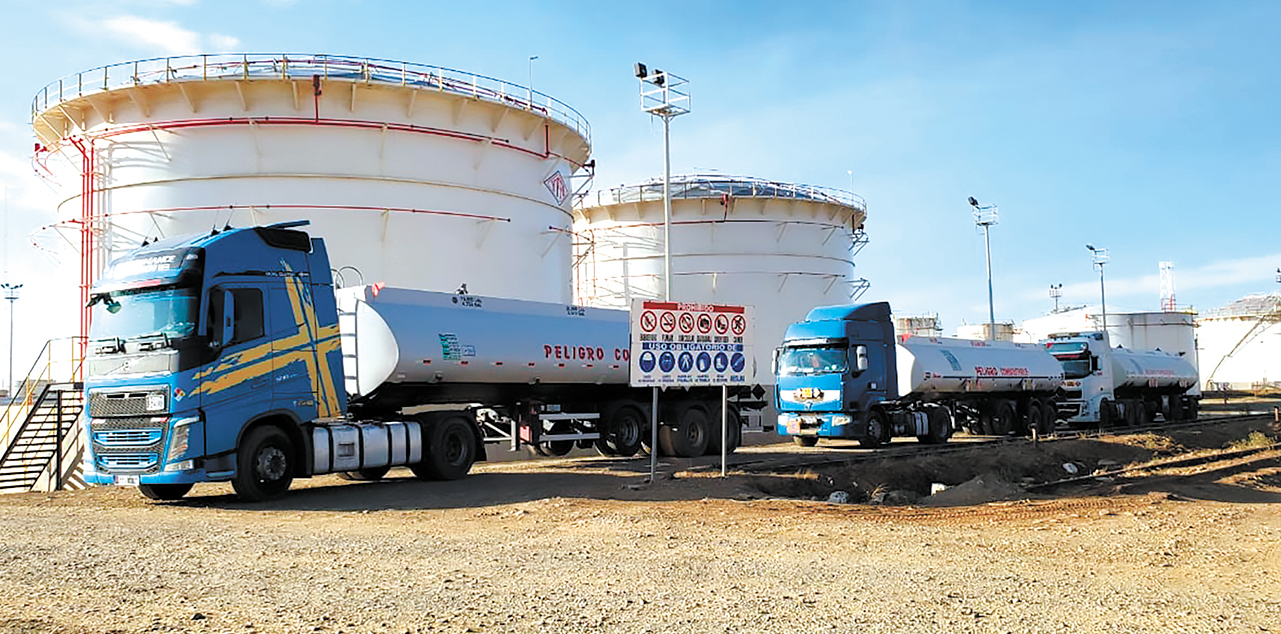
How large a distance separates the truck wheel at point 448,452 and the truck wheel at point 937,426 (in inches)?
552

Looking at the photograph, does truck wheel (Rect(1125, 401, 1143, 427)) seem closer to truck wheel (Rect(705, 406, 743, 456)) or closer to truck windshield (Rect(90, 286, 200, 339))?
truck wheel (Rect(705, 406, 743, 456))

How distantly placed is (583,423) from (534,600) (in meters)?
14.2

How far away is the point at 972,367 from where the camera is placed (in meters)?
30.2

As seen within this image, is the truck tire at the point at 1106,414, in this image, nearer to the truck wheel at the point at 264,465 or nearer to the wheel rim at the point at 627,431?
the wheel rim at the point at 627,431

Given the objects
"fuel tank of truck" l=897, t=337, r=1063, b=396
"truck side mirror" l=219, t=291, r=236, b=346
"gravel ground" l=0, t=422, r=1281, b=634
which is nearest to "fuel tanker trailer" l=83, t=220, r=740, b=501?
"truck side mirror" l=219, t=291, r=236, b=346

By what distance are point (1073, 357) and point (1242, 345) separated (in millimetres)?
58986

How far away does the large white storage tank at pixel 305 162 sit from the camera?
26.7 meters

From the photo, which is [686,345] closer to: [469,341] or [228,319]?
[469,341]

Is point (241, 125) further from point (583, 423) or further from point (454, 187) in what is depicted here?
point (583, 423)

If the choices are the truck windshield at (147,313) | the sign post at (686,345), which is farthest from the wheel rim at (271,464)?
the sign post at (686,345)

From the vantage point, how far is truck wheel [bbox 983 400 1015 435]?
31922 millimetres

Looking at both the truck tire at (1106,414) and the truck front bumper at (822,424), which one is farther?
the truck tire at (1106,414)

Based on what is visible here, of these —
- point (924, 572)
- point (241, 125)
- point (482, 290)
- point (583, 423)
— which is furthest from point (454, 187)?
point (924, 572)

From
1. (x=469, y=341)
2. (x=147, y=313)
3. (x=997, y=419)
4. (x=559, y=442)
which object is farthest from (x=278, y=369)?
(x=997, y=419)
